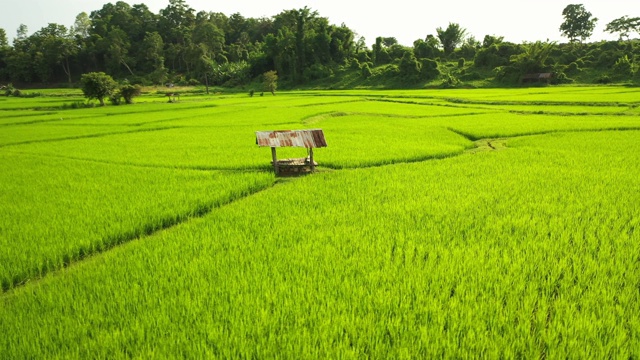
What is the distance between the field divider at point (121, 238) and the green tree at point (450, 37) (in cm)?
5060

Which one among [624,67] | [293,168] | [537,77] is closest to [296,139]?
[293,168]

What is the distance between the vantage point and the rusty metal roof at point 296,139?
7.29 m

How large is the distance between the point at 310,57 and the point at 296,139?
45.6 m

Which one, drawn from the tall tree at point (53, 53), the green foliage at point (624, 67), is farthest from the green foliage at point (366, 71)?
the tall tree at point (53, 53)

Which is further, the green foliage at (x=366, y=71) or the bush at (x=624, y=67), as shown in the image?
the green foliage at (x=366, y=71)

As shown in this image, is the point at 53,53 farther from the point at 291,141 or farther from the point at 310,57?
the point at 291,141

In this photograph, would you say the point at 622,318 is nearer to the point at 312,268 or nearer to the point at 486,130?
the point at 312,268

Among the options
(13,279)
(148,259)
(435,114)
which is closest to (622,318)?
(148,259)

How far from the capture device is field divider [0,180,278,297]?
361cm

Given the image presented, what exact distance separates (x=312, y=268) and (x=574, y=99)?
2335cm

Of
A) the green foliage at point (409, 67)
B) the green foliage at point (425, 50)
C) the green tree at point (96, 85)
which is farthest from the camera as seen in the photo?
the green foliage at point (425, 50)

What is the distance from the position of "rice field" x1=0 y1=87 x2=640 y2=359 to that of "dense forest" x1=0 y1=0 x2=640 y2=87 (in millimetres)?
32217

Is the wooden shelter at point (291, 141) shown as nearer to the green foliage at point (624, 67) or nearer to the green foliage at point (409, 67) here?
the green foliage at point (409, 67)

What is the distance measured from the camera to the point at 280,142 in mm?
7383
